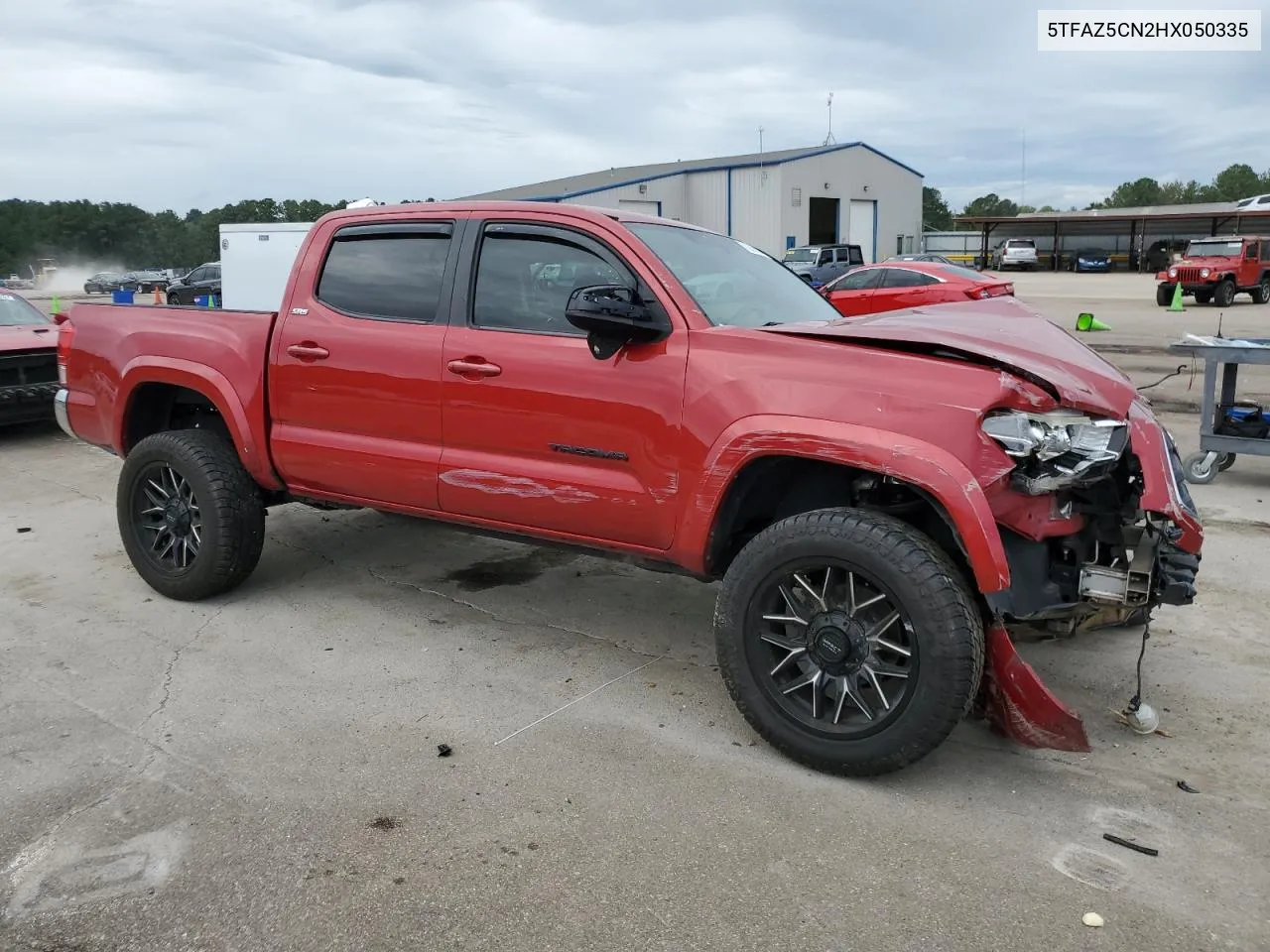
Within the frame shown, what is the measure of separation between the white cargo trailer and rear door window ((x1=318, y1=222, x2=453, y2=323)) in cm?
925

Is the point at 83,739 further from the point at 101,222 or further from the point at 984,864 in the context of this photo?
the point at 101,222

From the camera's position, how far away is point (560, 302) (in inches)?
159

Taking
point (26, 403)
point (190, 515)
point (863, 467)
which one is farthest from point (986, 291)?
point (863, 467)

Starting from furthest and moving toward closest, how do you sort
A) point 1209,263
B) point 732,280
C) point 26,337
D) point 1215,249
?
point 1215,249 < point 1209,263 < point 26,337 < point 732,280

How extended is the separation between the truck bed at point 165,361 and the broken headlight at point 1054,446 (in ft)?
11.2

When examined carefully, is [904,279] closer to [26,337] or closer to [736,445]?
[26,337]

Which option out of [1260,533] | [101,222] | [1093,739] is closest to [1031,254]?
[1260,533]

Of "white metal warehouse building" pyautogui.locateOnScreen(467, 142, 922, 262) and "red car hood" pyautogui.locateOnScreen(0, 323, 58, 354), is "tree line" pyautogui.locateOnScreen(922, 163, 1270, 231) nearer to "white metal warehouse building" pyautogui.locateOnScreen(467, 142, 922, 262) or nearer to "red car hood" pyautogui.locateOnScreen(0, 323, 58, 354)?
"white metal warehouse building" pyautogui.locateOnScreen(467, 142, 922, 262)

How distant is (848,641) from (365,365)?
2.46 metres

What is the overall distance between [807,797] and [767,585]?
71cm

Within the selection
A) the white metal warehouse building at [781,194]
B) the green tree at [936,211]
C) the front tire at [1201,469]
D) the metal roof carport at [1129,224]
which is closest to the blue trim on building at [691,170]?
the white metal warehouse building at [781,194]

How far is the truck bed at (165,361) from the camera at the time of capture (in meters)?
4.79

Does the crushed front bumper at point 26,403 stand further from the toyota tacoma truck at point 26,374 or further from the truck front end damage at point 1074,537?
the truck front end damage at point 1074,537

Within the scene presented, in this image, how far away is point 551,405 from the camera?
3891mm
